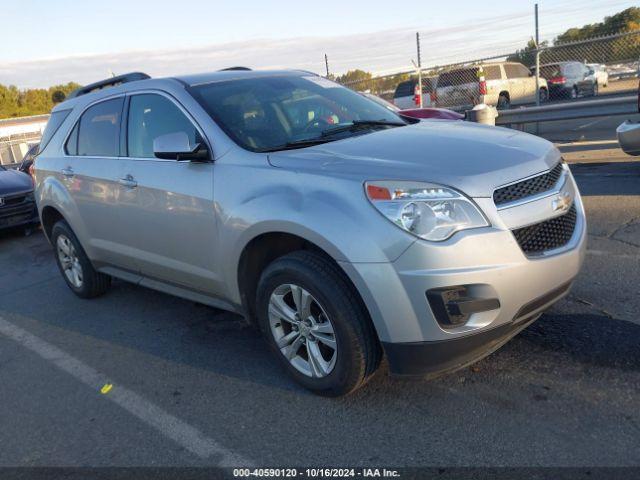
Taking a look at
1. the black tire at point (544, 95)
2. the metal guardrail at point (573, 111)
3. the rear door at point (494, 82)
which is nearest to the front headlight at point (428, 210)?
the metal guardrail at point (573, 111)

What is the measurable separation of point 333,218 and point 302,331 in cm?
75

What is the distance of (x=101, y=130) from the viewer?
4.90 meters

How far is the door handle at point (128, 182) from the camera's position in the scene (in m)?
4.27

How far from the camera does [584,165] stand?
30.3ft

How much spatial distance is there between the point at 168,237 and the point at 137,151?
788 mm

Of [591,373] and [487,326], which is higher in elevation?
[487,326]

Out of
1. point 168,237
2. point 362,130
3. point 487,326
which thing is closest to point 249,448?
point 487,326

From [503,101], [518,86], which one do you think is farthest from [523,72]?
[503,101]

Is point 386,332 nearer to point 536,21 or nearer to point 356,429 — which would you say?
point 356,429

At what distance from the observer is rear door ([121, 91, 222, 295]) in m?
3.75

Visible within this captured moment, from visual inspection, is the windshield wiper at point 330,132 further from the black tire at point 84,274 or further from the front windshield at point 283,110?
the black tire at point 84,274

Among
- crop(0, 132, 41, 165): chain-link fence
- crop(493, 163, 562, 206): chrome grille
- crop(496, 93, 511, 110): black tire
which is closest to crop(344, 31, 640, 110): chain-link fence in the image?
crop(496, 93, 511, 110): black tire

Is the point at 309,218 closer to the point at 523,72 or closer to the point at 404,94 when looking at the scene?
the point at 404,94

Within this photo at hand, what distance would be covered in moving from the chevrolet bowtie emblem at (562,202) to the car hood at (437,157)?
0.18 metres
